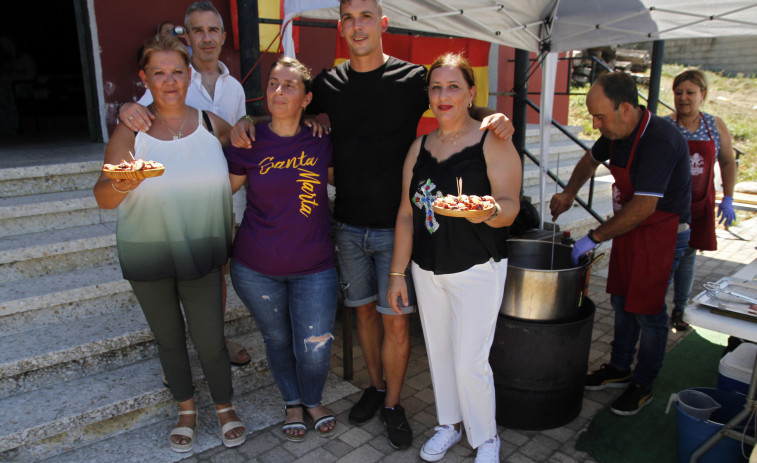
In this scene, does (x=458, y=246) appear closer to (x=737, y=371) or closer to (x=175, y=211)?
(x=175, y=211)

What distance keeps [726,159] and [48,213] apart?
5520mm

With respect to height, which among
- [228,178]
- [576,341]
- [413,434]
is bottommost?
[413,434]

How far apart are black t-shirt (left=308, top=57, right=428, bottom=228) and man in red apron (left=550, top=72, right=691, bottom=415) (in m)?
1.17

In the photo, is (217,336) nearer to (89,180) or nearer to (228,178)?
(228,178)

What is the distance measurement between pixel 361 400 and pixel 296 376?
18.2 inches

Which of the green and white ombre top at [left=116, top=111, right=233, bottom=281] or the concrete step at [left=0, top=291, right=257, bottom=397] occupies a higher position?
the green and white ombre top at [left=116, top=111, right=233, bottom=281]

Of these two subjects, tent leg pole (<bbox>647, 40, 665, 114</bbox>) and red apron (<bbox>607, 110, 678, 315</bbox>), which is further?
tent leg pole (<bbox>647, 40, 665, 114</bbox>)

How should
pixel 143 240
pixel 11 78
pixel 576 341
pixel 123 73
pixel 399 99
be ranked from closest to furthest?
pixel 143 240 → pixel 399 99 → pixel 576 341 → pixel 123 73 → pixel 11 78

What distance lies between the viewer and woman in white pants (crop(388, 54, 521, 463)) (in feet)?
8.23

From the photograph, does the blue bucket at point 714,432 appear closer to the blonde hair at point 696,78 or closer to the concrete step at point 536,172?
the blonde hair at point 696,78

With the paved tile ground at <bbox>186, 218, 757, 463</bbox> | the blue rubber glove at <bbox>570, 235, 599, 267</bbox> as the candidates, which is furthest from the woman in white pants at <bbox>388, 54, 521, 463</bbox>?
the blue rubber glove at <bbox>570, 235, 599, 267</bbox>

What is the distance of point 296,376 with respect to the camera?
3.10 meters

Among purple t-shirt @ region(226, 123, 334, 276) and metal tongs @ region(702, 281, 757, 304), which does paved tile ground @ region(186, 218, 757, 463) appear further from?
metal tongs @ region(702, 281, 757, 304)

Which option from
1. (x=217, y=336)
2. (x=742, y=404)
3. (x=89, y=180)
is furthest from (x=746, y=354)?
(x=89, y=180)
